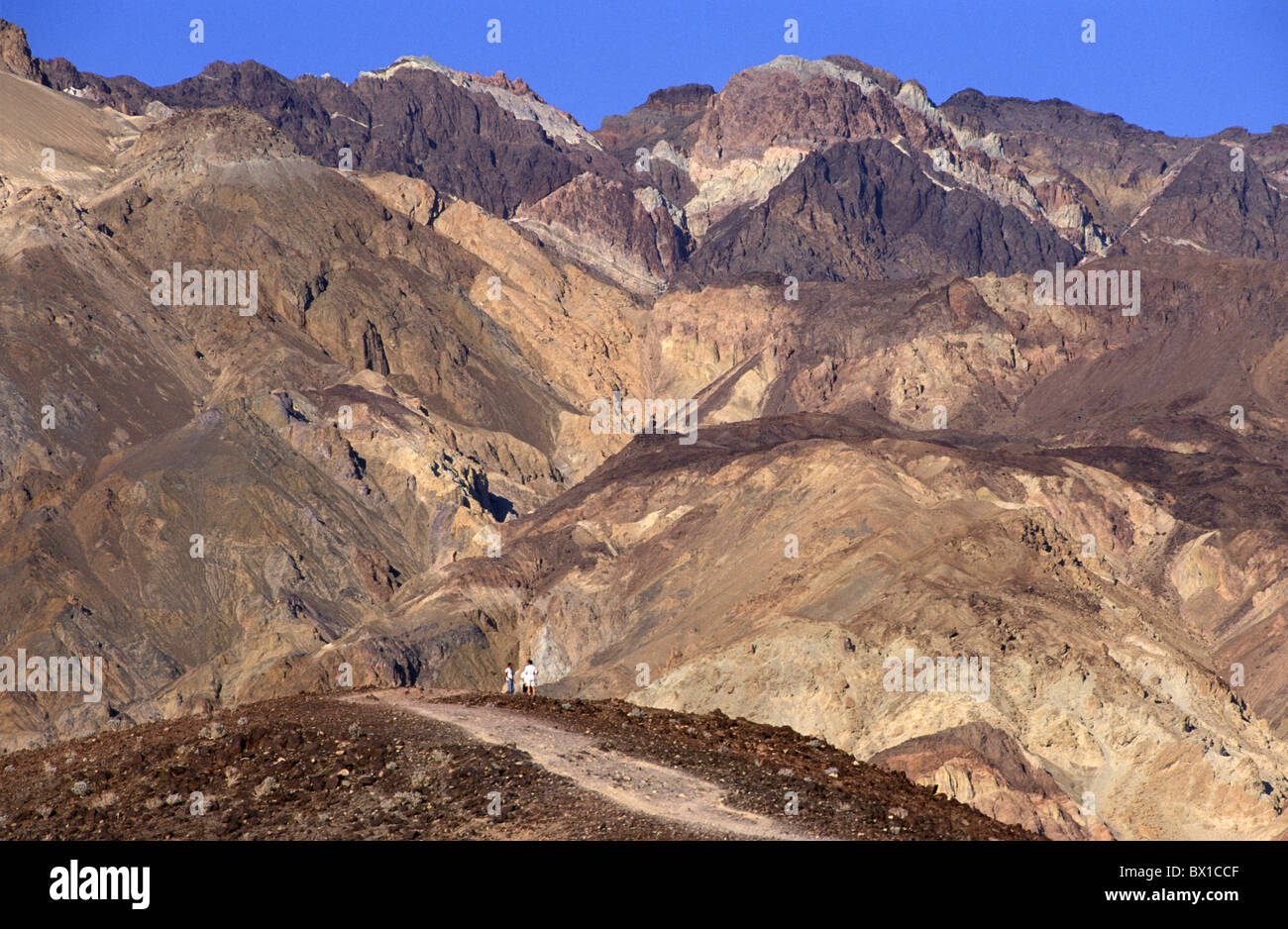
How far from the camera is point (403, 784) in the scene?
77.4 ft

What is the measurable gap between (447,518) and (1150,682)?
6350 centimetres

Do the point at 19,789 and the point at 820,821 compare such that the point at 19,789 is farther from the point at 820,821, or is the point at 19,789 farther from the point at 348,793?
the point at 820,821

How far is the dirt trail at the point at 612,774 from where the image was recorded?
2220 cm

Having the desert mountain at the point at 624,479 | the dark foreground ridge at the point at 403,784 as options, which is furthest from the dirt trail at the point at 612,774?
the desert mountain at the point at 624,479

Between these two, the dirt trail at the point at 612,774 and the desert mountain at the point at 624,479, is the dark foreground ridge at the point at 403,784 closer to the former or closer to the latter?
the dirt trail at the point at 612,774

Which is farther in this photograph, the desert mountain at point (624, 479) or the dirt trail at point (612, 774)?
the desert mountain at point (624, 479)

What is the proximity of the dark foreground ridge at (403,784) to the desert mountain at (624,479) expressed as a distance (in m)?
33.1

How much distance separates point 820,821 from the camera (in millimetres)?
22484

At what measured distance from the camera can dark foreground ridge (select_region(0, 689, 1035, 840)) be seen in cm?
2230

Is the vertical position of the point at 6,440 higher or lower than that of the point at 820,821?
higher

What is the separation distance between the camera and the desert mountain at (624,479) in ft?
214

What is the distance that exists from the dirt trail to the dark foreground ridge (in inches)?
4.9

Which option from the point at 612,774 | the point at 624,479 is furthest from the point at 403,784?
the point at 624,479
